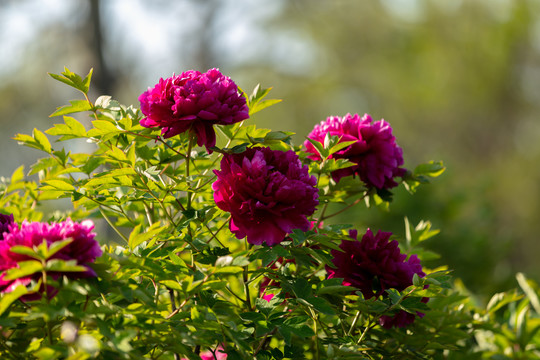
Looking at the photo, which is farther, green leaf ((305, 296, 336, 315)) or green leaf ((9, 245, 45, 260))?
green leaf ((305, 296, 336, 315))

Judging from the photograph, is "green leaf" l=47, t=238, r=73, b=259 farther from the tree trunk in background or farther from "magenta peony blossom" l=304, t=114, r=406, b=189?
the tree trunk in background

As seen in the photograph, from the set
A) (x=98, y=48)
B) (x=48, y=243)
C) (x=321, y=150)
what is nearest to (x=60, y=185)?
(x=48, y=243)

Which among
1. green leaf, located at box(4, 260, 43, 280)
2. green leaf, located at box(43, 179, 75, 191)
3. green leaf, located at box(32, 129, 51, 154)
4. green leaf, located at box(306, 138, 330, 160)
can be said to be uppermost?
green leaf, located at box(32, 129, 51, 154)

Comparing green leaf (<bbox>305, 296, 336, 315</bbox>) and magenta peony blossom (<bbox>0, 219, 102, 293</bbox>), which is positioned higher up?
magenta peony blossom (<bbox>0, 219, 102, 293</bbox>)

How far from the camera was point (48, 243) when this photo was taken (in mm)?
1024

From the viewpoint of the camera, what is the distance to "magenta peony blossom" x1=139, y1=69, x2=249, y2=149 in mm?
1260

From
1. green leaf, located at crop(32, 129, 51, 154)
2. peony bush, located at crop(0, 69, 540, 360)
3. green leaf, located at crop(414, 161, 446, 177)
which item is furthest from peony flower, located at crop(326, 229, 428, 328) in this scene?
green leaf, located at crop(32, 129, 51, 154)

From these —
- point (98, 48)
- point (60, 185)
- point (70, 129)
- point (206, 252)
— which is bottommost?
point (206, 252)

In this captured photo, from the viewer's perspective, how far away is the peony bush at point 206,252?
1.05 m

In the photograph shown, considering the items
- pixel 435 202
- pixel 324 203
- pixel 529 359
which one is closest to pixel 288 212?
pixel 324 203

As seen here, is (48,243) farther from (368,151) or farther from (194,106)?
(368,151)

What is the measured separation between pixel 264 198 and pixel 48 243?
46 centimetres

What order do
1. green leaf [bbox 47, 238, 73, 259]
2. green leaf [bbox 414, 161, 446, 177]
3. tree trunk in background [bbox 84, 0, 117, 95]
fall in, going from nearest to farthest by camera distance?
green leaf [bbox 47, 238, 73, 259], green leaf [bbox 414, 161, 446, 177], tree trunk in background [bbox 84, 0, 117, 95]

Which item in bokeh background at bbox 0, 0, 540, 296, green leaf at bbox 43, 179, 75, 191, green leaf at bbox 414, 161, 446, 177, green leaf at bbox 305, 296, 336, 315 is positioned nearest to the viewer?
green leaf at bbox 305, 296, 336, 315
